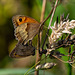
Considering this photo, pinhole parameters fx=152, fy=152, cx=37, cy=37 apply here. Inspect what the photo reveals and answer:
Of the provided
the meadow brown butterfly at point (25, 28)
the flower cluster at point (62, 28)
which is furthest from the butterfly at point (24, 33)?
the flower cluster at point (62, 28)

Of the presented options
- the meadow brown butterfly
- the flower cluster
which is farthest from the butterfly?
the flower cluster

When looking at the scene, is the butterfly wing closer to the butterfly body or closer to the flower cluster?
the butterfly body

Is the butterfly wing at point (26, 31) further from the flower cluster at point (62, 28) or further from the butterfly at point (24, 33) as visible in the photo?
the flower cluster at point (62, 28)

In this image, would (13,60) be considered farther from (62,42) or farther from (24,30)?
(62,42)

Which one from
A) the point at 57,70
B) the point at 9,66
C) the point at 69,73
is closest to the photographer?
the point at 69,73

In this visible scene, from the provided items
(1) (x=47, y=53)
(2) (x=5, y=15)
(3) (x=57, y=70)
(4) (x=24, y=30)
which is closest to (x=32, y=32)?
(4) (x=24, y=30)

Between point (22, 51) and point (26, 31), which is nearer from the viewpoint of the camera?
point (22, 51)

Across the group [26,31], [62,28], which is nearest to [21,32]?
[26,31]

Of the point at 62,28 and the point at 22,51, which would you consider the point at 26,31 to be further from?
the point at 62,28
